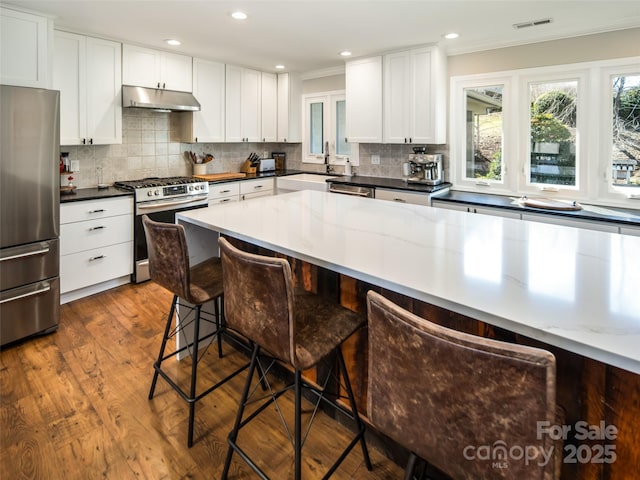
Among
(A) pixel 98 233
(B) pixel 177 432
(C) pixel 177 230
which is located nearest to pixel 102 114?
(A) pixel 98 233

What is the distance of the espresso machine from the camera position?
423cm

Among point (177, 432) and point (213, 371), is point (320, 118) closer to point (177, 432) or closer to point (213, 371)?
point (213, 371)

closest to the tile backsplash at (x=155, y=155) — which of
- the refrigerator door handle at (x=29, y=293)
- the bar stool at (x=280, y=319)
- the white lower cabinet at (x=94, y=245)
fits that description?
the white lower cabinet at (x=94, y=245)

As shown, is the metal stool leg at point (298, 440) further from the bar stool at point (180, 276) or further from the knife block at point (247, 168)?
the knife block at point (247, 168)

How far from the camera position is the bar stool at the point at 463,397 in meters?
0.79

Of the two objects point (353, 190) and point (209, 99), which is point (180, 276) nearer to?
point (353, 190)

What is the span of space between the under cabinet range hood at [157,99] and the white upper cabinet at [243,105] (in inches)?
24.6

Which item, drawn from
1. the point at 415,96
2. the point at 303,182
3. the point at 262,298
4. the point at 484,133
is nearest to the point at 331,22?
the point at 415,96

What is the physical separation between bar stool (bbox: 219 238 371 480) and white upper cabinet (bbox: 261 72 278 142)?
169 inches

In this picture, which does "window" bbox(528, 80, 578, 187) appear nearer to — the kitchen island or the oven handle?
the kitchen island

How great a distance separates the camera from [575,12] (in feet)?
9.98

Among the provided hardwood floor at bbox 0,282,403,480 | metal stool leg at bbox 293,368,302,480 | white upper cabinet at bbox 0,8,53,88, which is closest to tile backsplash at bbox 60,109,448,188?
white upper cabinet at bbox 0,8,53,88

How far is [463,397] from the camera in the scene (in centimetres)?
87

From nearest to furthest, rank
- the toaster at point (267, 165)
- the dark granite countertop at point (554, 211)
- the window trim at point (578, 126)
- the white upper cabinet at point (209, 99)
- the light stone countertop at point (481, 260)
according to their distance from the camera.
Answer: the light stone countertop at point (481, 260)
the dark granite countertop at point (554, 211)
the window trim at point (578, 126)
the white upper cabinet at point (209, 99)
the toaster at point (267, 165)
